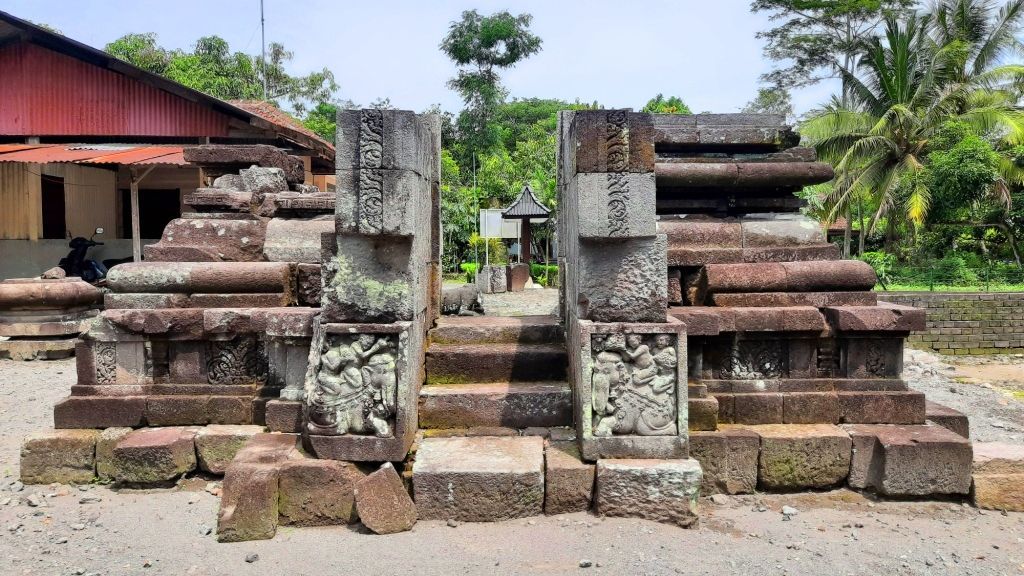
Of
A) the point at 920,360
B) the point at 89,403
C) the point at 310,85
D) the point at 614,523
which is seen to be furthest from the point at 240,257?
the point at 310,85

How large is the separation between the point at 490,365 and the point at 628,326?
3.85 ft

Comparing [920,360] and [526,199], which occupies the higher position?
[526,199]

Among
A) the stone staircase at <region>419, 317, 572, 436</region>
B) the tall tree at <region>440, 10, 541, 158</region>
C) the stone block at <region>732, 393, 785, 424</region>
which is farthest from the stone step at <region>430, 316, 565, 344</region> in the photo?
the tall tree at <region>440, 10, 541, 158</region>

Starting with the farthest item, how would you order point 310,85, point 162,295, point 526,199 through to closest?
point 310,85 < point 526,199 < point 162,295

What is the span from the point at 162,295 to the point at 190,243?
0.53m

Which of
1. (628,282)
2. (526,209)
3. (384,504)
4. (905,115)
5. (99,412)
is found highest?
(905,115)

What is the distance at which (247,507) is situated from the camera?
3.20 metres

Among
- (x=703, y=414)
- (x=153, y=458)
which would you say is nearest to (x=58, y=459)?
(x=153, y=458)

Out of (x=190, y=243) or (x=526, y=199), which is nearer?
(x=190, y=243)

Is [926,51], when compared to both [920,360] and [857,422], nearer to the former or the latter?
[920,360]

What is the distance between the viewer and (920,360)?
10516mm

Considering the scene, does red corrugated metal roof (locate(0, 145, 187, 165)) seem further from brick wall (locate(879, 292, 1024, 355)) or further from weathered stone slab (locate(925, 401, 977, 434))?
brick wall (locate(879, 292, 1024, 355))

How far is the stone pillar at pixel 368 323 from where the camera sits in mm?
3459

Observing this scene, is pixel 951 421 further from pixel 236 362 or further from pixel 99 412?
pixel 99 412
